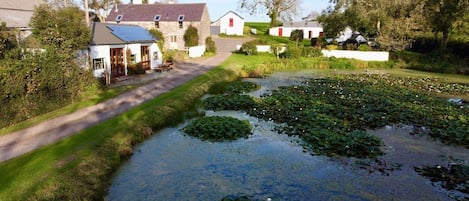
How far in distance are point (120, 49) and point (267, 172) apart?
60.3 feet

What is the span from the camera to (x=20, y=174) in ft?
30.1

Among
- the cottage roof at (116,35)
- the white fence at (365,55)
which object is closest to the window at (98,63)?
the cottage roof at (116,35)

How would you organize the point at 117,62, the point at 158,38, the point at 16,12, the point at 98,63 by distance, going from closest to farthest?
the point at 98,63, the point at 117,62, the point at 16,12, the point at 158,38

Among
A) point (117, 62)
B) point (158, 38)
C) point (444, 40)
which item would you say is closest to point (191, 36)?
point (158, 38)

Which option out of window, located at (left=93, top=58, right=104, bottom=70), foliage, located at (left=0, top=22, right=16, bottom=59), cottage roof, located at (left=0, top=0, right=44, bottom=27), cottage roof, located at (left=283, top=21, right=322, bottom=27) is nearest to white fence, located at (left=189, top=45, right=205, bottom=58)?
cottage roof, located at (left=0, top=0, right=44, bottom=27)

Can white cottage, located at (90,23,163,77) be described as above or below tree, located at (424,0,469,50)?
below

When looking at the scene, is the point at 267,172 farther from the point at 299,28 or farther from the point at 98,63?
the point at 299,28

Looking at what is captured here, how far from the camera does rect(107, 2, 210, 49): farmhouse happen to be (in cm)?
4675

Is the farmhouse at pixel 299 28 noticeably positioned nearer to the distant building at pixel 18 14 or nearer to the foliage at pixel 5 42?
the distant building at pixel 18 14

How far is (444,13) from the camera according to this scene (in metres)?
37.0

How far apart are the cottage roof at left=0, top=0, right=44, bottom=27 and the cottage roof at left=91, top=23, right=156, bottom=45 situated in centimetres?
647

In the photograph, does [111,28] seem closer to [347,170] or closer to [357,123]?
[357,123]

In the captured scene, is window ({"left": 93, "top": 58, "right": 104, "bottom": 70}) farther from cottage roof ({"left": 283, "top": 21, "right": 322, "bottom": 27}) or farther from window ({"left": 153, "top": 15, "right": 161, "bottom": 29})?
cottage roof ({"left": 283, "top": 21, "right": 322, "bottom": 27})

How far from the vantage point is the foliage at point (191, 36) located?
1780 inches
